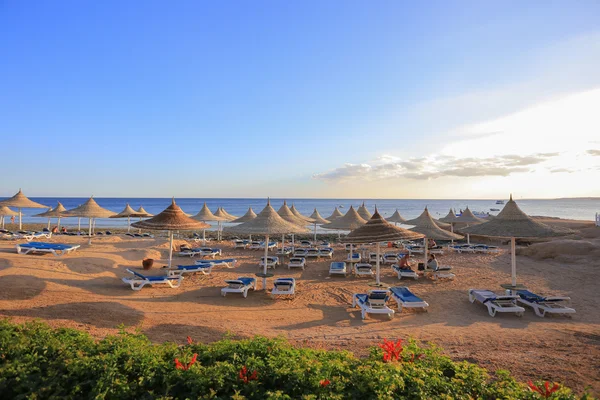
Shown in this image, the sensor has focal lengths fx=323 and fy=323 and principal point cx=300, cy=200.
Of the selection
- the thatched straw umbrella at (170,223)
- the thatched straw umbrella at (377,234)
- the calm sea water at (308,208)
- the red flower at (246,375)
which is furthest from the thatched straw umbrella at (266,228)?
the calm sea water at (308,208)

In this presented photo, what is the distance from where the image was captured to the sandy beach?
5230mm

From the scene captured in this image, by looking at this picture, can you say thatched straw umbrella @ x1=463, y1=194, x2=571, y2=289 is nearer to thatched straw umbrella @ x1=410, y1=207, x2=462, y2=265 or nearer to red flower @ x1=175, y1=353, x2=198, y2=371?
thatched straw umbrella @ x1=410, y1=207, x2=462, y2=265

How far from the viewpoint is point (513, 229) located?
9453 millimetres

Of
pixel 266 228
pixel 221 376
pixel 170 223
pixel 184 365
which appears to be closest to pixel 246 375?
pixel 221 376

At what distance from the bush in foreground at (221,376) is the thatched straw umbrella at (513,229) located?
23.3 feet

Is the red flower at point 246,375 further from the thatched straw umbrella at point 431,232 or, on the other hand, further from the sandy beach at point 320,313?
the thatched straw umbrella at point 431,232

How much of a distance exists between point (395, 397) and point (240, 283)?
6939 mm

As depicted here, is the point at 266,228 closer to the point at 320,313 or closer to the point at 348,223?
the point at 320,313

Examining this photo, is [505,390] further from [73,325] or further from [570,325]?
[73,325]

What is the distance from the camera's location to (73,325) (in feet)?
19.8

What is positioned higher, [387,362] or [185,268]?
[387,362]

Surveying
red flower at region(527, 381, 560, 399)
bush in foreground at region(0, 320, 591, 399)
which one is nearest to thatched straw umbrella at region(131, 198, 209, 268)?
bush in foreground at region(0, 320, 591, 399)

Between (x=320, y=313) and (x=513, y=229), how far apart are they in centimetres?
627

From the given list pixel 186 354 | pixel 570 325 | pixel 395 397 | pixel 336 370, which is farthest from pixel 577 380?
pixel 186 354
